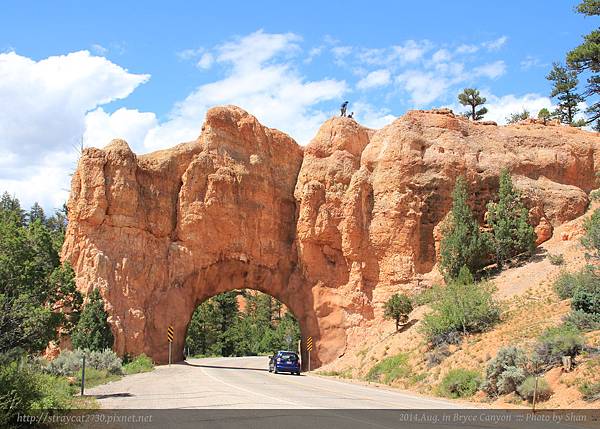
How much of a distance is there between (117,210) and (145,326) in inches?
305

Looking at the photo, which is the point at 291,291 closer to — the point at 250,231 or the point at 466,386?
the point at 250,231

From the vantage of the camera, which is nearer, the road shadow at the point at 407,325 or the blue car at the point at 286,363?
the road shadow at the point at 407,325

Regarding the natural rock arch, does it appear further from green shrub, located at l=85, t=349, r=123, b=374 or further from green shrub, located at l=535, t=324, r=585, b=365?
green shrub, located at l=535, t=324, r=585, b=365

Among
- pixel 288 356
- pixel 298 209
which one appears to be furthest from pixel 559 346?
pixel 298 209

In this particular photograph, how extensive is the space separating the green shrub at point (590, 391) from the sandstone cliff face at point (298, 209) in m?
20.5

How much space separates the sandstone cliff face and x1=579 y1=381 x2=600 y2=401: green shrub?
20.5 m

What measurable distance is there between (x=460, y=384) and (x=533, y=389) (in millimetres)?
4035

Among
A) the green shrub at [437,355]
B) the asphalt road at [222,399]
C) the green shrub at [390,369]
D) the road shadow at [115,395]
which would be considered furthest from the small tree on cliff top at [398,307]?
the road shadow at [115,395]

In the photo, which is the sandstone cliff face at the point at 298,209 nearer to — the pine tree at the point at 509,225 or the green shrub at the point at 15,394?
the pine tree at the point at 509,225

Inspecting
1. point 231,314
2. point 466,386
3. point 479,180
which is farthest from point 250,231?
point 231,314

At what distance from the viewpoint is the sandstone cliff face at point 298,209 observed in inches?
1538

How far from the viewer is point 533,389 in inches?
745

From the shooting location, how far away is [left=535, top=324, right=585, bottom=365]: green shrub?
20.2 metres

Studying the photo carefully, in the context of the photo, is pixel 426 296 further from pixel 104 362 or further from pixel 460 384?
pixel 104 362
